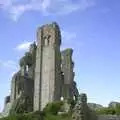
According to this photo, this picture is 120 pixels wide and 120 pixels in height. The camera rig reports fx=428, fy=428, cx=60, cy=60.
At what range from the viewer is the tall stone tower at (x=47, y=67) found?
74.2 metres

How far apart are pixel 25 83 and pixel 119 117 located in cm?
4516

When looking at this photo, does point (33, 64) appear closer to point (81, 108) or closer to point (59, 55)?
point (59, 55)

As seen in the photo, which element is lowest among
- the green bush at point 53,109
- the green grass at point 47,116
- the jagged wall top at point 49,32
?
the green grass at point 47,116

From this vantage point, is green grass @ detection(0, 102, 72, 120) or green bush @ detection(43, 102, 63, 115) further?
green bush @ detection(43, 102, 63, 115)

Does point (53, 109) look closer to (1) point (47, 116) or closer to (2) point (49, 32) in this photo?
(1) point (47, 116)

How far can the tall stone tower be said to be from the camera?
74250 millimetres

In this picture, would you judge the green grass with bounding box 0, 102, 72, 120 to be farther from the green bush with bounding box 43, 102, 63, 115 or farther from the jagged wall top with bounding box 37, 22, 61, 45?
the jagged wall top with bounding box 37, 22, 61, 45

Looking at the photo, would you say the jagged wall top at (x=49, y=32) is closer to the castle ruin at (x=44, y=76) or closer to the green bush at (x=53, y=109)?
the castle ruin at (x=44, y=76)

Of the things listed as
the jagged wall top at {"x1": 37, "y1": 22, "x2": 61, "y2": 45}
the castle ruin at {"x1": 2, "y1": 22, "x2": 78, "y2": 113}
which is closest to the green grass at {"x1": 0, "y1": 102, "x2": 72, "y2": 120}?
the castle ruin at {"x1": 2, "y1": 22, "x2": 78, "y2": 113}

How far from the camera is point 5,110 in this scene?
75438 millimetres

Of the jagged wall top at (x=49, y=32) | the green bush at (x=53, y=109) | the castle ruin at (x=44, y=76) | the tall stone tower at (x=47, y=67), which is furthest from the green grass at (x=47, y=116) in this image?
the jagged wall top at (x=49, y=32)

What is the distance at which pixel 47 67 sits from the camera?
7712 centimetres

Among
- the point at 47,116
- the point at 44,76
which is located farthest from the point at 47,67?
the point at 47,116

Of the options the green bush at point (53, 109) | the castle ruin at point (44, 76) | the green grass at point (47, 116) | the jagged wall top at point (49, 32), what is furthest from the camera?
the jagged wall top at point (49, 32)
